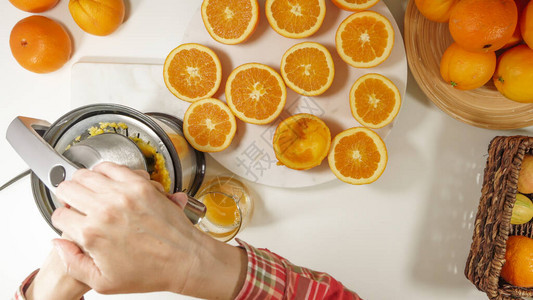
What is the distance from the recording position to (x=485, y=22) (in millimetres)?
827

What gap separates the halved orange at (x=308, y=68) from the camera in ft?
3.26

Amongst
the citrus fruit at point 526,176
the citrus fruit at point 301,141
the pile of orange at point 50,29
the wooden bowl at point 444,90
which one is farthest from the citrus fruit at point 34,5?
the citrus fruit at point 526,176

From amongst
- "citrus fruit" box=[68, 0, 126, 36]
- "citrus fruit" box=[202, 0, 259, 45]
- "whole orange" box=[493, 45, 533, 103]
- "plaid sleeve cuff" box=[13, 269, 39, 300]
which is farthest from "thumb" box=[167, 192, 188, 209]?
"whole orange" box=[493, 45, 533, 103]

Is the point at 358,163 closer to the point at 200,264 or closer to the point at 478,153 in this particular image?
the point at 478,153

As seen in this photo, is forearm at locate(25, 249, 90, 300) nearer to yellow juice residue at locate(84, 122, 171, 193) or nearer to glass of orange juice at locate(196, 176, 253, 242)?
yellow juice residue at locate(84, 122, 171, 193)

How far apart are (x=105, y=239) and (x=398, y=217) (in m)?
0.82

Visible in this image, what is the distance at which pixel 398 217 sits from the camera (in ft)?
3.67

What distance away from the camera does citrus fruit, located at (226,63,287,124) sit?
1004mm

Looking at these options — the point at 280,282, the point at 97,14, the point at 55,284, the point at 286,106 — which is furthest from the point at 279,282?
the point at 97,14

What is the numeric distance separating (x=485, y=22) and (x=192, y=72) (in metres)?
0.69

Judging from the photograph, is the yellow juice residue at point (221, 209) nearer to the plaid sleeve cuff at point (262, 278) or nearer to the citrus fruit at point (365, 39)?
the plaid sleeve cuff at point (262, 278)

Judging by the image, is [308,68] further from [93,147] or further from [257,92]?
[93,147]

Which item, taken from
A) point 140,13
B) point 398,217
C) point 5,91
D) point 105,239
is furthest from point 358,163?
point 5,91

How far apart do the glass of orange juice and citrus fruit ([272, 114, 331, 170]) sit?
0.60ft
